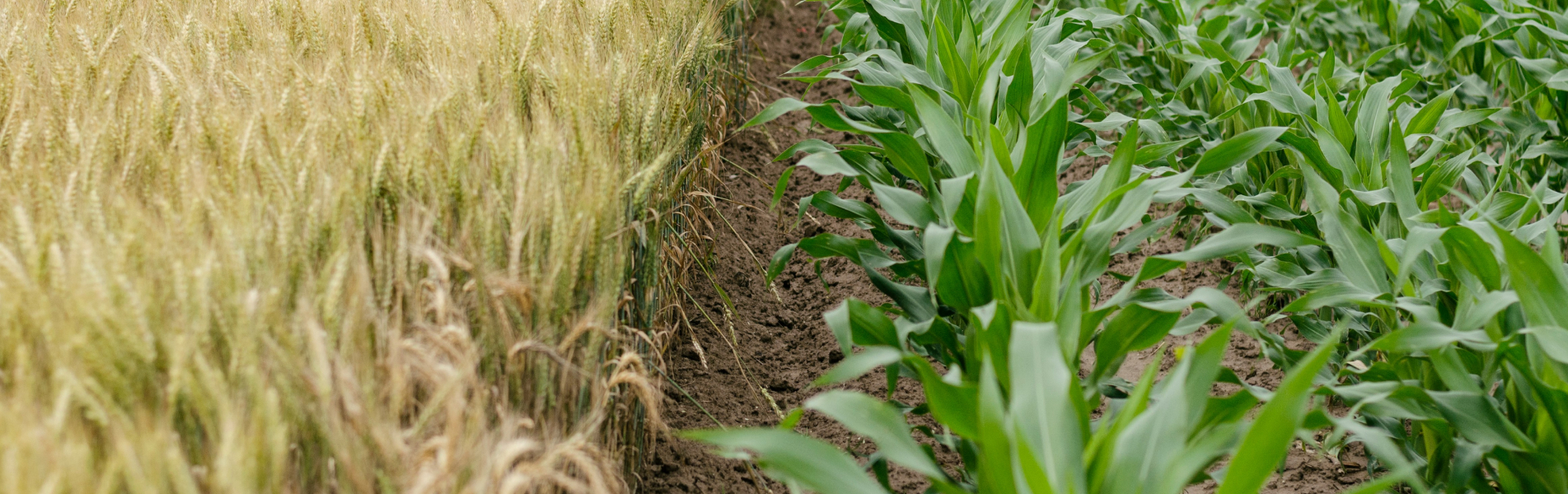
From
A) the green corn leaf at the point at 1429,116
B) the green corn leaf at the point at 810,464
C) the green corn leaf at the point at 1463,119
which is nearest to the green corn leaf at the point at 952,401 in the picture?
the green corn leaf at the point at 810,464

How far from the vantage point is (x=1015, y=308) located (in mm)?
1217

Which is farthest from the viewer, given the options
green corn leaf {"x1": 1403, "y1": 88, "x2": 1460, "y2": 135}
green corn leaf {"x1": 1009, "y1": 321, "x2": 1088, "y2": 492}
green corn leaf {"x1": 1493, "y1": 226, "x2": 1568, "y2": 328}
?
green corn leaf {"x1": 1403, "y1": 88, "x2": 1460, "y2": 135}

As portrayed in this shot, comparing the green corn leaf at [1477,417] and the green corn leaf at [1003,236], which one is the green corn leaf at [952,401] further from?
the green corn leaf at [1477,417]

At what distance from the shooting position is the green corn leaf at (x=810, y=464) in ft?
3.03

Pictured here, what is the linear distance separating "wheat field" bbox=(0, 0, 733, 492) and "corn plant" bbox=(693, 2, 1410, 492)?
26cm

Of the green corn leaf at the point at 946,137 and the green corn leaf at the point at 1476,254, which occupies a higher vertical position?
the green corn leaf at the point at 946,137

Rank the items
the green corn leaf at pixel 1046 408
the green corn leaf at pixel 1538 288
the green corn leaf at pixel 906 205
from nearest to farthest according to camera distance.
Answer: the green corn leaf at pixel 1046 408
the green corn leaf at pixel 1538 288
the green corn leaf at pixel 906 205

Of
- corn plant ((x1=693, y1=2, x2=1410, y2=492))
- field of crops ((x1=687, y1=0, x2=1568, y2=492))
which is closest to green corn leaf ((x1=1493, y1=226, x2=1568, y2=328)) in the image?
field of crops ((x1=687, y1=0, x2=1568, y2=492))

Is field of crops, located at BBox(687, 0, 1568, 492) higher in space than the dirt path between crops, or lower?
higher

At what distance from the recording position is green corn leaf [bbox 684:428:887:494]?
924 millimetres

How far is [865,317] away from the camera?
126 centimetres

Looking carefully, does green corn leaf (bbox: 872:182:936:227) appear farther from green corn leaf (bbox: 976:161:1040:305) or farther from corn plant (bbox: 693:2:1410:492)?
green corn leaf (bbox: 976:161:1040:305)

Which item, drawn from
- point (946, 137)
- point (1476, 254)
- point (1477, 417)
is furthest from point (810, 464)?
point (1476, 254)

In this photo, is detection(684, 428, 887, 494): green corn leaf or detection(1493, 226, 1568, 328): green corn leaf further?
detection(1493, 226, 1568, 328): green corn leaf
